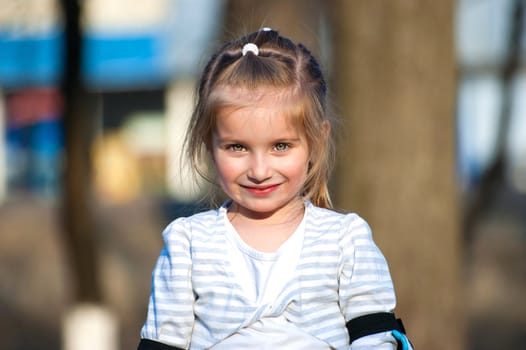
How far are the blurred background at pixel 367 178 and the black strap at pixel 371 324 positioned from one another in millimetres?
570

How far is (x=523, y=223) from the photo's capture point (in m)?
17.9

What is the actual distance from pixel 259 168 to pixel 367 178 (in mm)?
2684

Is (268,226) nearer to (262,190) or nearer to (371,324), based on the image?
(262,190)

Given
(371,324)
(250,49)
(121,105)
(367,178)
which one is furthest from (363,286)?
(121,105)

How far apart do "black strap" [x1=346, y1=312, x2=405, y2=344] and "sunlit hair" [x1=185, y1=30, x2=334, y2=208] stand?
38 cm

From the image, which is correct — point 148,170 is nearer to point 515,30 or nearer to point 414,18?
point 515,30

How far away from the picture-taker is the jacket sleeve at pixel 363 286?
8.05ft

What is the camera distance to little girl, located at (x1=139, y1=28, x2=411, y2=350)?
2.48 metres

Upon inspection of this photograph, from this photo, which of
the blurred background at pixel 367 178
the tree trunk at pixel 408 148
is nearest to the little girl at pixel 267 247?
the blurred background at pixel 367 178

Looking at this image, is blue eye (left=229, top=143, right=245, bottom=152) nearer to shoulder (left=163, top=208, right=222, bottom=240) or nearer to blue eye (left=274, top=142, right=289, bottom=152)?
blue eye (left=274, top=142, right=289, bottom=152)

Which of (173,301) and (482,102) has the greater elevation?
(173,301)

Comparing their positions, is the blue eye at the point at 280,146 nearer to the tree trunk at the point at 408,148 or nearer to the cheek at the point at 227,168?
the cheek at the point at 227,168

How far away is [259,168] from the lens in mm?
2510

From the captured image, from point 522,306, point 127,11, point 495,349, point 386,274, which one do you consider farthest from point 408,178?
point 127,11
